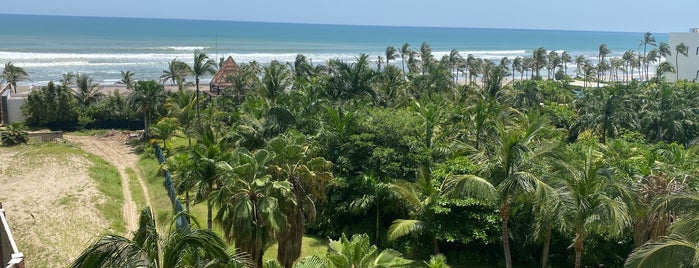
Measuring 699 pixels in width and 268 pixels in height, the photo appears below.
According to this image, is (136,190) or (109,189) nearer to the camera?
(109,189)

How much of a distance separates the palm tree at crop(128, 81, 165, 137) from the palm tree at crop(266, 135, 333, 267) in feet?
70.0

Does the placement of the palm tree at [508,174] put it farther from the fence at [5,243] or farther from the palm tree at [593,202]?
the fence at [5,243]

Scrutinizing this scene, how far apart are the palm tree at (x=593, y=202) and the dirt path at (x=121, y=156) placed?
49.2 ft

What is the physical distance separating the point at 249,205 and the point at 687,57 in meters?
61.5

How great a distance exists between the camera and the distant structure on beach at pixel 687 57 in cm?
5987

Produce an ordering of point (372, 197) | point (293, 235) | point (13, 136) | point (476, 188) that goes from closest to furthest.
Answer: point (476, 188), point (293, 235), point (372, 197), point (13, 136)

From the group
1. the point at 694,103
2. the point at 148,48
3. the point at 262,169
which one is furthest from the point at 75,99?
the point at 148,48

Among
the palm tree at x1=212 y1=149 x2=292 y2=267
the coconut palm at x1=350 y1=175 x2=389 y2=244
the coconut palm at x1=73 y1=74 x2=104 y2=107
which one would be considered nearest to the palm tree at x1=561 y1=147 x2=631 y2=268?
the palm tree at x1=212 y1=149 x2=292 y2=267

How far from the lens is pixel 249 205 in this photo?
12703mm

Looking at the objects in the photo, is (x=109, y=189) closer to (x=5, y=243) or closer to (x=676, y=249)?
(x=5, y=243)

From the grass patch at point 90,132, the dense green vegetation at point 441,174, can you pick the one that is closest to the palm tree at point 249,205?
the dense green vegetation at point 441,174

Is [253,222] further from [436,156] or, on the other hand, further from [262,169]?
[436,156]

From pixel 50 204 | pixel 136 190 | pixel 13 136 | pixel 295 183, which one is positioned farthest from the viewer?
pixel 13 136

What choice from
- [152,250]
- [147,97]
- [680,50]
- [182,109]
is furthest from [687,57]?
[152,250]
